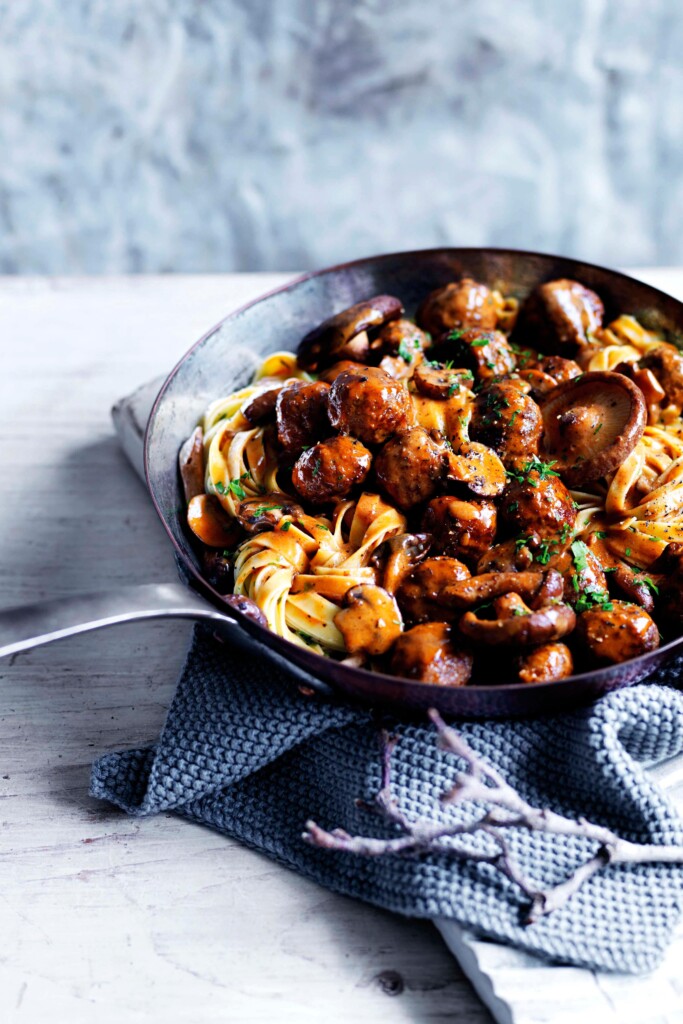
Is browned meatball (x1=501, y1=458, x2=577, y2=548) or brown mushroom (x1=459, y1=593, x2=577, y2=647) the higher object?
browned meatball (x1=501, y1=458, x2=577, y2=548)

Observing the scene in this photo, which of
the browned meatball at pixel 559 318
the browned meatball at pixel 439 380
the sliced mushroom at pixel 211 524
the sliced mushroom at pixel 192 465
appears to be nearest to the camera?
the sliced mushroom at pixel 211 524

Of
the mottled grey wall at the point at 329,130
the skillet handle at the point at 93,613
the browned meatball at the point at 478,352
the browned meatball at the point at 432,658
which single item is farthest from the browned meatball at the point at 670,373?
the mottled grey wall at the point at 329,130

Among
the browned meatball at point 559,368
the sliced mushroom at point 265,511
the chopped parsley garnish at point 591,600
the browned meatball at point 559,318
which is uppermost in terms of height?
the browned meatball at point 559,318

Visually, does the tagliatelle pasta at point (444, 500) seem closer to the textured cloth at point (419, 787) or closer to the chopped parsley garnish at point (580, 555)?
the chopped parsley garnish at point (580, 555)

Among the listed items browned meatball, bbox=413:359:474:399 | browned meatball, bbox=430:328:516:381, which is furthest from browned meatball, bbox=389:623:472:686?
browned meatball, bbox=430:328:516:381

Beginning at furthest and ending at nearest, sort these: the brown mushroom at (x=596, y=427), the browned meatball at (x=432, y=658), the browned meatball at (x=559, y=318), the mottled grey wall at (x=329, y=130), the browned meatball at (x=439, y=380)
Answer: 1. the mottled grey wall at (x=329, y=130)
2. the browned meatball at (x=559, y=318)
3. the browned meatball at (x=439, y=380)
4. the brown mushroom at (x=596, y=427)
5. the browned meatball at (x=432, y=658)

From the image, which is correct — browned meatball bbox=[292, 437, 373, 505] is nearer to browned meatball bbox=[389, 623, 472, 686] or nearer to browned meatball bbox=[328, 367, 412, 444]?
browned meatball bbox=[328, 367, 412, 444]
